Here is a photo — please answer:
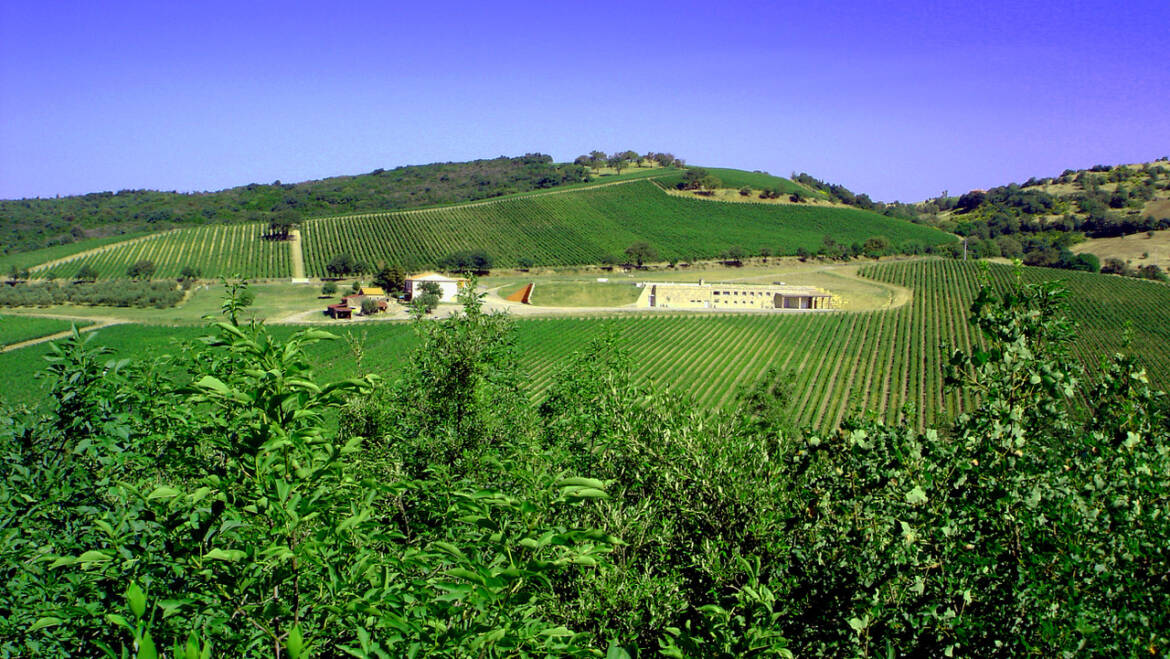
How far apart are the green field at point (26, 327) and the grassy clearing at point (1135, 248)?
474ft

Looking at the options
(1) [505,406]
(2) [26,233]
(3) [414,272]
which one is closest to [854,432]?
(1) [505,406]

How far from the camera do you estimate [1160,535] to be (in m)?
4.79

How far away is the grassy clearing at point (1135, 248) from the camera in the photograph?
105938mm

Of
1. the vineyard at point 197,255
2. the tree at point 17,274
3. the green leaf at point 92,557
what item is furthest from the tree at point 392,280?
the green leaf at point 92,557

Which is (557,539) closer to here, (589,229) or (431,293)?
(431,293)

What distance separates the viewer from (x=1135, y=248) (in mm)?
114125

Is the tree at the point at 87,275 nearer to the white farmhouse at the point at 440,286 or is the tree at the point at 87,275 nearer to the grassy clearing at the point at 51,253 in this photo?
the grassy clearing at the point at 51,253

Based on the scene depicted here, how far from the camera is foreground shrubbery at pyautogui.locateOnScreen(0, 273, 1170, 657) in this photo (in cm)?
393

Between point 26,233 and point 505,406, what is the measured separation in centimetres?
17533

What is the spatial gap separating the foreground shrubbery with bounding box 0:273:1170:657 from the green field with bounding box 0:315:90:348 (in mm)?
72423

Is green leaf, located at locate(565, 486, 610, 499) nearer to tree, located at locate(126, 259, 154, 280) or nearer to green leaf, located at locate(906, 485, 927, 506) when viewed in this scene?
green leaf, located at locate(906, 485, 927, 506)

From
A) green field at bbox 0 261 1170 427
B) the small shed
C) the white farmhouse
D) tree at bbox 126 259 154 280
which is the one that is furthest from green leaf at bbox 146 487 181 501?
tree at bbox 126 259 154 280

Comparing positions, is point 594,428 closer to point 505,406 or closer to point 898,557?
point 505,406

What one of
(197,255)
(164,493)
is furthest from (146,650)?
(197,255)
